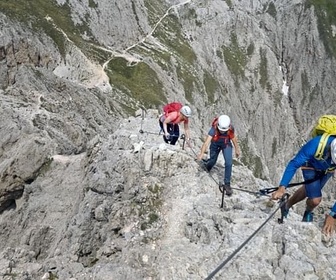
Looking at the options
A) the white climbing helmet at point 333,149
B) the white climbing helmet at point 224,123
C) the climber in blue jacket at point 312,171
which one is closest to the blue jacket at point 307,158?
the climber in blue jacket at point 312,171

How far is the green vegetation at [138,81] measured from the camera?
223 feet

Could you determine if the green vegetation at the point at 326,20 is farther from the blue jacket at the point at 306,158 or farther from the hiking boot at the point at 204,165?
the blue jacket at the point at 306,158

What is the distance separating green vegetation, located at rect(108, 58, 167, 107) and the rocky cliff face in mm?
384

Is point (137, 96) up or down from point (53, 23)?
down

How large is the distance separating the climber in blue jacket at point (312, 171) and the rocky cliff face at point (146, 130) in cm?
85

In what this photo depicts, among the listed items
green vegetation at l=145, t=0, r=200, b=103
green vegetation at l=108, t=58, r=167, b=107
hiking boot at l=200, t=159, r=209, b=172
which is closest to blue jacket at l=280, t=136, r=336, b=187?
hiking boot at l=200, t=159, r=209, b=172

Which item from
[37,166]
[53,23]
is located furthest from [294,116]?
[37,166]

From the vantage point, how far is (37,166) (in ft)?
94.0

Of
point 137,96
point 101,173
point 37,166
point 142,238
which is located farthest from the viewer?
point 137,96

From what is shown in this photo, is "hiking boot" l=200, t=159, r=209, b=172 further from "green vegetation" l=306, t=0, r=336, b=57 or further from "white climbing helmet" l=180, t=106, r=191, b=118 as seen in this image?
"green vegetation" l=306, t=0, r=336, b=57

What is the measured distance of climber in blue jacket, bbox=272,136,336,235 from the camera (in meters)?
12.1

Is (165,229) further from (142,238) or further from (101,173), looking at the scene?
(101,173)

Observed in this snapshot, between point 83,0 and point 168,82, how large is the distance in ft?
78.4

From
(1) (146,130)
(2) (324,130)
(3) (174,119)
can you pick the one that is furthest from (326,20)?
(2) (324,130)
